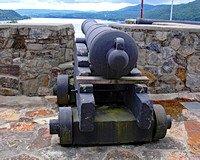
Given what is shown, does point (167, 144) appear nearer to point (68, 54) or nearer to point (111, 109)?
point (111, 109)

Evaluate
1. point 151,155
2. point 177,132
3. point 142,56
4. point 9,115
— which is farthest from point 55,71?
point 151,155

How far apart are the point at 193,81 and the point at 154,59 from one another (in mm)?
765

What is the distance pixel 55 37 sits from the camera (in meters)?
4.04

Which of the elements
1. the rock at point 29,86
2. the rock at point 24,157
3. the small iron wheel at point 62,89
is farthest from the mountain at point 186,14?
the rock at point 24,157

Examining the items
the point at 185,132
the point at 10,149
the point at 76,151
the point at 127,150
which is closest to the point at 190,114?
the point at 185,132

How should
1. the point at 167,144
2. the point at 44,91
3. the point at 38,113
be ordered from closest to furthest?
the point at 167,144 < the point at 38,113 < the point at 44,91

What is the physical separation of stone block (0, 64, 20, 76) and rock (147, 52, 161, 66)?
2.14 metres

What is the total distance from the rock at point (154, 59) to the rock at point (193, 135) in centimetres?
125

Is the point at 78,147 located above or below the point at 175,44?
below

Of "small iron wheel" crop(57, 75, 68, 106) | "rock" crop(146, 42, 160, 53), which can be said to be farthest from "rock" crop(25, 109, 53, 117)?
"rock" crop(146, 42, 160, 53)

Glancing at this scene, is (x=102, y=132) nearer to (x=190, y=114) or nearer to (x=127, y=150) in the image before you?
(x=127, y=150)

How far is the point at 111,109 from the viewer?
2.69 metres

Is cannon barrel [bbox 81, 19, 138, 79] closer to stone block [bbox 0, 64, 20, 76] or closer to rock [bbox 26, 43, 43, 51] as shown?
rock [bbox 26, 43, 43, 51]

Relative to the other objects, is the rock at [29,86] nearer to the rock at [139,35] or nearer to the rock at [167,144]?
the rock at [139,35]
